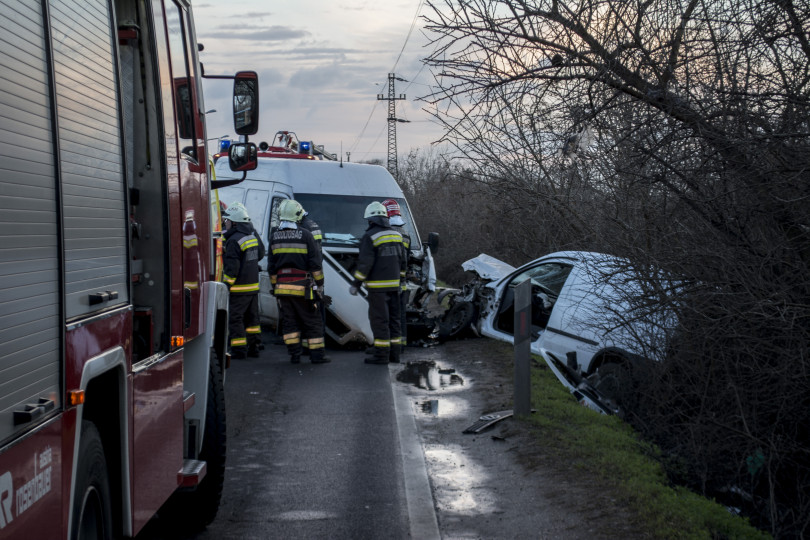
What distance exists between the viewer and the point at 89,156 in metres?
2.98

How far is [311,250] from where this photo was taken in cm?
1089

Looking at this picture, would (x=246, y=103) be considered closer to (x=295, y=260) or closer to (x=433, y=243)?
(x=295, y=260)

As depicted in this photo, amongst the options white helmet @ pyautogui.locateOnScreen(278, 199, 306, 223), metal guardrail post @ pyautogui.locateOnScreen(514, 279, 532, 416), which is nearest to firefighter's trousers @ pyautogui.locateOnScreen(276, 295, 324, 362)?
white helmet @ pyautogui.locateOnScreen(278, 199, 306, 223)

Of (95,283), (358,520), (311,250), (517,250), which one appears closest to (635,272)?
(358,520)

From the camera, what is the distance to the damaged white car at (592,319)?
653cm

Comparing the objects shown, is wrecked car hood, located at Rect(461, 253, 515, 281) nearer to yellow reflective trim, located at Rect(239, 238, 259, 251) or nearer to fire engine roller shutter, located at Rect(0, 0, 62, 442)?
yellow reflective trim, located at Rect(239, 238, 259, 251)

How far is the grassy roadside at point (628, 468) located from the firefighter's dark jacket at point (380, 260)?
3.12m

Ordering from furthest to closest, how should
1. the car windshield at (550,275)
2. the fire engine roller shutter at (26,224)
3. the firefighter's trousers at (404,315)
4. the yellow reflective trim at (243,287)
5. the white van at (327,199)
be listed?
the white van at (327,199) → the firefighter's trousers at (404,315) → the yellow reflective trim at (243,287) → the car windshield at (550,275) → the fire engine roller shutter at (26,224)

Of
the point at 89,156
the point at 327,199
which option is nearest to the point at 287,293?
the point at 327,199

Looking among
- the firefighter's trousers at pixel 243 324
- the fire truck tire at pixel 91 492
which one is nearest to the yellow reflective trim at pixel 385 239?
Result: the firefighter's trousers at pixel 243 324

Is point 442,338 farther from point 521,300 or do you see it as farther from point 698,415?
point 698,415

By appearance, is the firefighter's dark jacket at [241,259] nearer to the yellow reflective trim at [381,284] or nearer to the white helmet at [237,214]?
the white helmet at [237,214]

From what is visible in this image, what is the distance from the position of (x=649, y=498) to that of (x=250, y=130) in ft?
11.1

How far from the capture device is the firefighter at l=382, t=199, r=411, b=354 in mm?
11695
